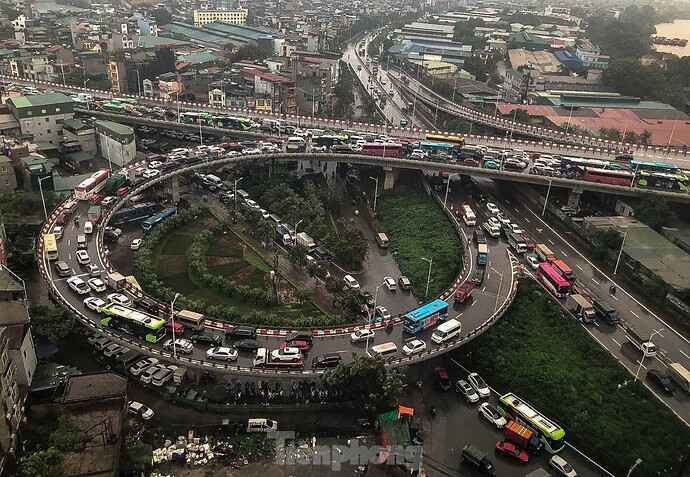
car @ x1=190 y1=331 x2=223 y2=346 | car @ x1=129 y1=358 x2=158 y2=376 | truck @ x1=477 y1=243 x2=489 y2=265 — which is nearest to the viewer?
car @ x1=190 y1=331 x2=223 y2=346

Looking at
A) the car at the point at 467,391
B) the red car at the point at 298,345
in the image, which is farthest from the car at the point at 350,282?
the car at the point at 467,391

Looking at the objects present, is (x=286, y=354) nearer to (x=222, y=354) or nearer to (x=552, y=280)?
(x=222, y=354)

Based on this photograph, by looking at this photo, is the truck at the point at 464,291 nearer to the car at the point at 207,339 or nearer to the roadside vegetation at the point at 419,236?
the roadside vegetation at the point at 419,236

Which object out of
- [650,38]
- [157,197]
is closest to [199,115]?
[157,197]

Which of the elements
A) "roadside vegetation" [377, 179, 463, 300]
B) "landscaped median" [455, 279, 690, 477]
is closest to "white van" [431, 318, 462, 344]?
"landscaped median" [455, 279, 690, 477]

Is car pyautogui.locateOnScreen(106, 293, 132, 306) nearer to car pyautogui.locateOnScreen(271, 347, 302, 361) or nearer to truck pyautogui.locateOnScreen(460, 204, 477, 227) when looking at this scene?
car pyautogui.locateOnScreen(271, 347, 302, 361)

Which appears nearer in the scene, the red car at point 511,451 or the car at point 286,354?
the red car at point 511,451

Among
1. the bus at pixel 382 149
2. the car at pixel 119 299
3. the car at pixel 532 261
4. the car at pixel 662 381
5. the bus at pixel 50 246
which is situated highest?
the bus at pixel 382 149

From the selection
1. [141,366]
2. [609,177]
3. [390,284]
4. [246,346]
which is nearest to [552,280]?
[390,284]
